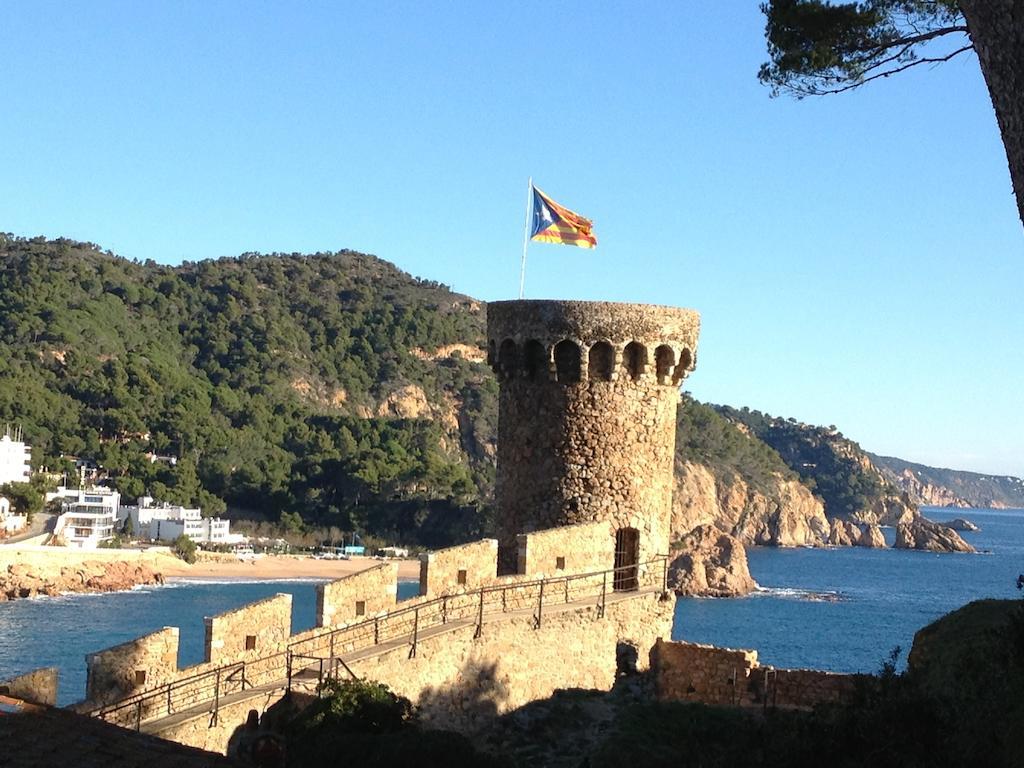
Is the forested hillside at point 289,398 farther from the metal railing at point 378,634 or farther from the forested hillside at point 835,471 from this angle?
the metal railing at point 378,634

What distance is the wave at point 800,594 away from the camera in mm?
82312

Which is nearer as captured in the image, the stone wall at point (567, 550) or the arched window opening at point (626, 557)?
the stone wall at point (567, 550)

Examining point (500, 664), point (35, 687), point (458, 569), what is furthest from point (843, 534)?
point (35, 687)

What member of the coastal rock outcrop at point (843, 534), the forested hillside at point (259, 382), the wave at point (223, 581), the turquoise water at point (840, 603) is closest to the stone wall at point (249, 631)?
the turquoise water at point (840, 603)

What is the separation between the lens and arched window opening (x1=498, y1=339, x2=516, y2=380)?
14430 mm

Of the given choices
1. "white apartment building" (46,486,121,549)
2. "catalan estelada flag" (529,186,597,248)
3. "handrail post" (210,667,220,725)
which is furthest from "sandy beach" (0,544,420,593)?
"handrail post" (210,667,220,725)

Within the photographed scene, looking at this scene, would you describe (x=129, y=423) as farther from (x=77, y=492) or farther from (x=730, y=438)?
(x=730, y=438)

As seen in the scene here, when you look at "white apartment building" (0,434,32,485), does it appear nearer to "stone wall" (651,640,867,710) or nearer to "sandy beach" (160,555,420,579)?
"sandy beach" (160,555,420,579)

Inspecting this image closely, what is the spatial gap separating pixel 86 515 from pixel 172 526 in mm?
7080

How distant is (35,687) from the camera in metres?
9.77

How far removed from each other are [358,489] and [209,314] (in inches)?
1757

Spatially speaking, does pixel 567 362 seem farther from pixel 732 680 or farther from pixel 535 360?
pixel 732 680

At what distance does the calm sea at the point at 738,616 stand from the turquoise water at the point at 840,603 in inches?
3.4

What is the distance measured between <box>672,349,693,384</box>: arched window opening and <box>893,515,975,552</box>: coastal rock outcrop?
128616mm
